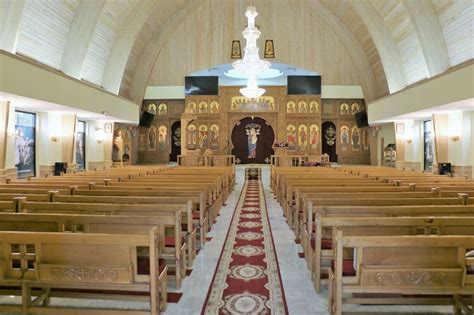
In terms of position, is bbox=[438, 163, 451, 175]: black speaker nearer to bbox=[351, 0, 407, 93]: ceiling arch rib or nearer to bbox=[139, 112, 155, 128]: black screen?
bbox=[351, 0, 407, 93]: ceiling arch rib

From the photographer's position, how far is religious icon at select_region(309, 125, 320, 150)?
22312 mm

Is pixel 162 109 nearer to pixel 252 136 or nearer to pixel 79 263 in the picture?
pixel 252 136

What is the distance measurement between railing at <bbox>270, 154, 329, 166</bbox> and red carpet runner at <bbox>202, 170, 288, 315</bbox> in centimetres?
1099

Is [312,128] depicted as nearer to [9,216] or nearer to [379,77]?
[379,77]

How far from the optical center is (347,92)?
21984mm

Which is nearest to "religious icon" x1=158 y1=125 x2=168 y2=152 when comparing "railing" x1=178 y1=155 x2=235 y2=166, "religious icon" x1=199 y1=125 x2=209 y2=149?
"religious icon" x1=199 y1=125 x2=209 y2=149

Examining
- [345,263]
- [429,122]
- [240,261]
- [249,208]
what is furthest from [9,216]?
[429,122]

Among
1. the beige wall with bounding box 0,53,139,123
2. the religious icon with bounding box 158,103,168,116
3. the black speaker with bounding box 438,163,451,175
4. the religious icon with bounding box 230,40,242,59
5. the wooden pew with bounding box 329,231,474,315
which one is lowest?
the wooden pew with bounding box 329,231,474,315

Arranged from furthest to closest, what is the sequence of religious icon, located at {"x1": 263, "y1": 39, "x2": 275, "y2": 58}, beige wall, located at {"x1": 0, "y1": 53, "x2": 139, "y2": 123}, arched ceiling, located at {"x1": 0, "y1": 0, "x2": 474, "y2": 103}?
religious icon, located at {"x1": 263, "y1": 39, "x2": 275, "y2": 58} < arched ceiling, located at {"x1": 0, "y1": 0, "x2": 474, "y2": 103} < beige wall, located at {"x1": 0, "y1": 53, "x2": 139, "y2": 123}

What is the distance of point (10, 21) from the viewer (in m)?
9.84

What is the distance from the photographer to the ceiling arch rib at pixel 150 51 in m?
21.0

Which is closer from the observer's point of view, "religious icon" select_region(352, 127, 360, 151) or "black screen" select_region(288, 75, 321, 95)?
"black screen" select_region(288, 75, 321, 95)

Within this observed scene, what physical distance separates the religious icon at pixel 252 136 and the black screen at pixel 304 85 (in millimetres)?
3209

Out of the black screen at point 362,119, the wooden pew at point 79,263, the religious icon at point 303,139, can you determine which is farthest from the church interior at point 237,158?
the religious icon at point 303,139
